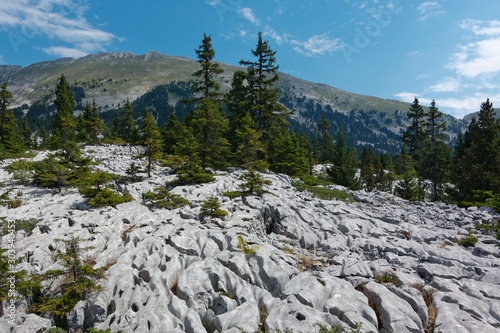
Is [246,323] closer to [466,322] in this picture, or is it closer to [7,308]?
[466,322]

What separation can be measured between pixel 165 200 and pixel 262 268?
8.86m

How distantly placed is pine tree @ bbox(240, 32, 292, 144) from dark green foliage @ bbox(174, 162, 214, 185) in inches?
553

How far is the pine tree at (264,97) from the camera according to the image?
33031mm

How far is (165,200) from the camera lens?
16.0 m

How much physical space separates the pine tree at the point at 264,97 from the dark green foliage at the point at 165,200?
→ 19.0 meters

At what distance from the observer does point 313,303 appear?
819cm

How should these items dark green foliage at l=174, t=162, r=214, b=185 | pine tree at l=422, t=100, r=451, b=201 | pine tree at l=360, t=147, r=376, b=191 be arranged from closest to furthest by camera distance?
dark green foliage at l=174, t=162, r=214, b=185 < pine tree at l=422, t=100, r=451, b=201 < pine tree at l=360, t=147, r=376, b=191

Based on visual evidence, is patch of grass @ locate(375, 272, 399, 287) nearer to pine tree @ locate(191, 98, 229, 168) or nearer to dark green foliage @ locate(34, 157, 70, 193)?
pine tree @ locate(191, 98, 229, 168)

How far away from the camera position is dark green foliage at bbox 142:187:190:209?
15.9 metres

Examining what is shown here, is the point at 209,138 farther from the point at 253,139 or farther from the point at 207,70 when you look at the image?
the point at 207,70

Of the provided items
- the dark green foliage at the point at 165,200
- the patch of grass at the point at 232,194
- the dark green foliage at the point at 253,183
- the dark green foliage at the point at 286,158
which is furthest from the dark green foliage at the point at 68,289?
the dark green foliage at the point at 286,158

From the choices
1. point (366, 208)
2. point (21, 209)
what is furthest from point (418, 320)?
point (21, 209)

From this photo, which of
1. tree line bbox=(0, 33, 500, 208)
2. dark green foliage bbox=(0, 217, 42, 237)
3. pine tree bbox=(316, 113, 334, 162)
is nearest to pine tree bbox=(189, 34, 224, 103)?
tree line bbox=(0, 33, 500, 208)

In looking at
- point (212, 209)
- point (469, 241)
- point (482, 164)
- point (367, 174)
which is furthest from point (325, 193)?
point (367, 174)
